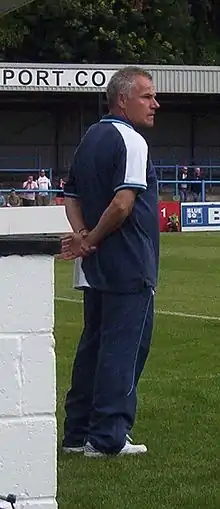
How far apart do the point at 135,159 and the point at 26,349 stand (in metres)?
2.08

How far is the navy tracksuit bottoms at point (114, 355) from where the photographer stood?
6137 millimetres

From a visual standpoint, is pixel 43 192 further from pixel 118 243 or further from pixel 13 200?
pixel 118 243

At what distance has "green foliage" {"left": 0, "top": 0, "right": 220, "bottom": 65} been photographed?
50594 mm

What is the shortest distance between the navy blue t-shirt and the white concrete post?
1.91 metres

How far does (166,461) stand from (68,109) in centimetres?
4326

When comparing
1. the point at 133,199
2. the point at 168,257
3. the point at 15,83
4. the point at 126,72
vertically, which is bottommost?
the point at 168,257

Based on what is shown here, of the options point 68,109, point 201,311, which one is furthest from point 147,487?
point 68,109

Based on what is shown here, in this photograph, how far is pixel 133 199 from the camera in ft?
19.7

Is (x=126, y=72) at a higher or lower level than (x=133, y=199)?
higher

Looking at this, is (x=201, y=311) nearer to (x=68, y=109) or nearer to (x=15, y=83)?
(x=15, y=83)

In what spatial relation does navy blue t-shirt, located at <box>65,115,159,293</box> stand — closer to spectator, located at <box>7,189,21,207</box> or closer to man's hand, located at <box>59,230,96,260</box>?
man's hand, located at <box>59,230,96,260</box>

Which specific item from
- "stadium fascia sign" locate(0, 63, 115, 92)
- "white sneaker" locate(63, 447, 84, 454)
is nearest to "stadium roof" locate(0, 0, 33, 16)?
"white sneaker" locate(63, 447, 84, 454)

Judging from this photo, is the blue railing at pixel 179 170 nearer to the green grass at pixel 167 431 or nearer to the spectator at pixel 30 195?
the spectator at pixel 30 195

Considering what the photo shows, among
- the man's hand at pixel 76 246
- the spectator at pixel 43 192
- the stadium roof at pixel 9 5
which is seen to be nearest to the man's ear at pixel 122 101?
the man's hand at pixel 76 246
